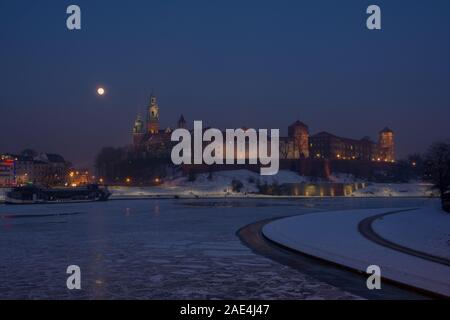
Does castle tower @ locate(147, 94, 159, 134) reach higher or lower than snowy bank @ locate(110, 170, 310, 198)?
higher

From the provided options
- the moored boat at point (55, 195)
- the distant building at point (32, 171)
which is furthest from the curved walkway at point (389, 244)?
the distant building at point (32, 171)

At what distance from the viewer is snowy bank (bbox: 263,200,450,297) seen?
12.5m

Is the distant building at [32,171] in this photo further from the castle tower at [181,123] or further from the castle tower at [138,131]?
the castle tower at [181,123]

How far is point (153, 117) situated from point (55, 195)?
130m

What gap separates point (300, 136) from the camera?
172 m

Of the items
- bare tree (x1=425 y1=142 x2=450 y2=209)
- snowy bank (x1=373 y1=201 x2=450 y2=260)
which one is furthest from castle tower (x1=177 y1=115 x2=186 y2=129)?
snowy bank (x1=373 y1=201 x2=450 y2=260)

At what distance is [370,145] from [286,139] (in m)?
42.2

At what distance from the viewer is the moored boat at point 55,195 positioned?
6531cm

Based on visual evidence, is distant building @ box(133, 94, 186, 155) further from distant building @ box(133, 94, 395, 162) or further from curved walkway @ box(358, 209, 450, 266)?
curved walkway @ box(358, 209, 450, 266)

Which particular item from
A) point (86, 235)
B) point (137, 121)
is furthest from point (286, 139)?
point (86, 235)

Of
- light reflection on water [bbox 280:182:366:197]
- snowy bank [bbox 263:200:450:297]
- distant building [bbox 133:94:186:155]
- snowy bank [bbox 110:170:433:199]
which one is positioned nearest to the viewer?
snowy bank [bbox 263:200:450:297]

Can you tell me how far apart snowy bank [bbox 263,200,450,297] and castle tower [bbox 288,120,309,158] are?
143 metres
